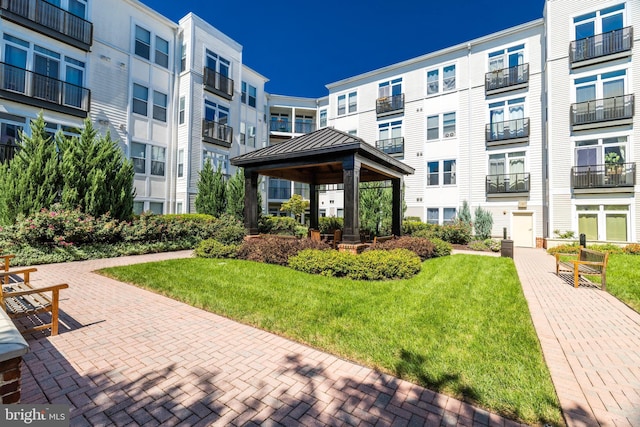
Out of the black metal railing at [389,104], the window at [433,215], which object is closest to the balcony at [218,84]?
the black metal railing at [389,104]

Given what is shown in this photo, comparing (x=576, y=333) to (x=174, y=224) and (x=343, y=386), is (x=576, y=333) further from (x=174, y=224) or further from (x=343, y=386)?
(x=174, y=224)

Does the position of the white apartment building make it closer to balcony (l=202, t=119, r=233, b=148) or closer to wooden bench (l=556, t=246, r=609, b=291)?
balcony (l=202, t=119, r=233, b=148)

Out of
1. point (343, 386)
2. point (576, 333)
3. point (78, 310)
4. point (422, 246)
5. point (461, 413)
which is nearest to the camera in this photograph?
point (461, 413)

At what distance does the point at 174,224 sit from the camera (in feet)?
45.6

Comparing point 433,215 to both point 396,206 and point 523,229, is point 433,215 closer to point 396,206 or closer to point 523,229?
point 523,229

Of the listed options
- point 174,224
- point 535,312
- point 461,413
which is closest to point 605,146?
point 535,312

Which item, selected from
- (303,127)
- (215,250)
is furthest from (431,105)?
(215,250)

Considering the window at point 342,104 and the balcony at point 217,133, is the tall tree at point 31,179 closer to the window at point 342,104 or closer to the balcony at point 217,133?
the balcony at point 217,133

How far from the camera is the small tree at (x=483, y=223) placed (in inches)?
770

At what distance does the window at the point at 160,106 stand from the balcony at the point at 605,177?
83.2 ft

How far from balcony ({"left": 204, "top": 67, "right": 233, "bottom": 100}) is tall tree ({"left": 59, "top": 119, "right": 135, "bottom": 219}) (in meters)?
10.2

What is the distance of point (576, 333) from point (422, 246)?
7.09 m

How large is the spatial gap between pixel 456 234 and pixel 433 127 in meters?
8.97

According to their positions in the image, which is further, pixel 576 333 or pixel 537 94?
pixel 537 94
